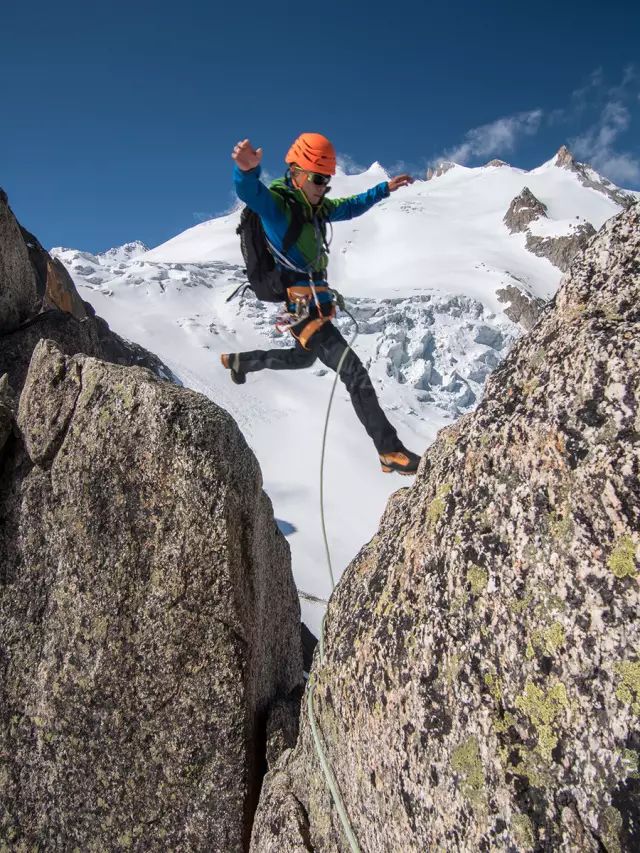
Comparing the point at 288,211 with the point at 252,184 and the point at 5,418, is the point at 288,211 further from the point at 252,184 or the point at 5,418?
the point at 5,418

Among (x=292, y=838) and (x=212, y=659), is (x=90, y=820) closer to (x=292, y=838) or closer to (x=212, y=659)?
(x=212, y=659)

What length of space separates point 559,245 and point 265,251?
244 feet

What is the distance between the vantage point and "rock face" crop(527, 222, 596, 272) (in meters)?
67.8

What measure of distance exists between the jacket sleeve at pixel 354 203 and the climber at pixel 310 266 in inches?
2.2

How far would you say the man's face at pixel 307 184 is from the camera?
5566 mm

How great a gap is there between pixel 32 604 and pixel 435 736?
3.04 m

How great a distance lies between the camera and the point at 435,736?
2.09 meters

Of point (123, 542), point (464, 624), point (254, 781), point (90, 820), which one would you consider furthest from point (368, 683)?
point (90, 820)

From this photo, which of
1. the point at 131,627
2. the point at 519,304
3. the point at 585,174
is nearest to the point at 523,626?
the point at 131,627

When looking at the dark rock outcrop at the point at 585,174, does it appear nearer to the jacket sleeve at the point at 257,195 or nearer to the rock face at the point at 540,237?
the rock face at the point at 540,237

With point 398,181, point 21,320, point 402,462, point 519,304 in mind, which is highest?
point 519,304

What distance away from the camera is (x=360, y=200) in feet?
21.4

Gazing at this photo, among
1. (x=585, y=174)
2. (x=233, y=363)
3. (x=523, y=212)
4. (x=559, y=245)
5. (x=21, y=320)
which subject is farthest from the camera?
(x=585, y=174)

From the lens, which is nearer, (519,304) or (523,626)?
(523,626)
